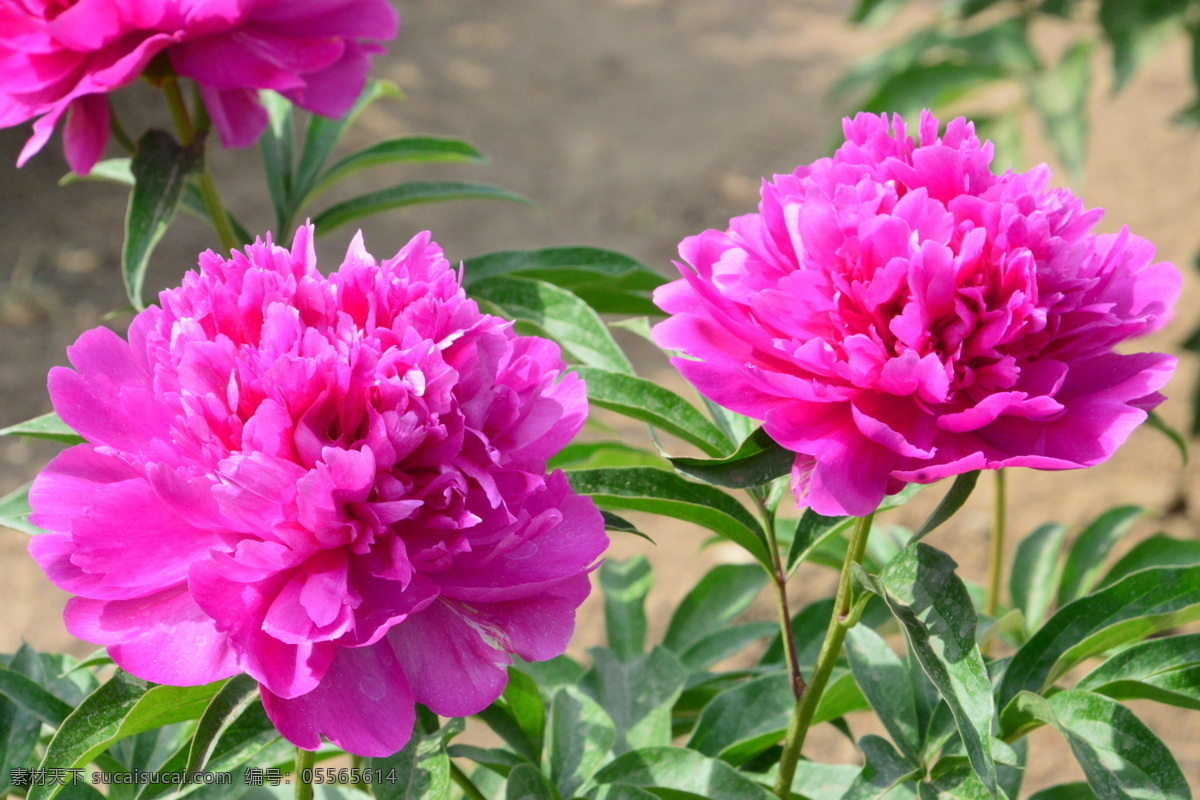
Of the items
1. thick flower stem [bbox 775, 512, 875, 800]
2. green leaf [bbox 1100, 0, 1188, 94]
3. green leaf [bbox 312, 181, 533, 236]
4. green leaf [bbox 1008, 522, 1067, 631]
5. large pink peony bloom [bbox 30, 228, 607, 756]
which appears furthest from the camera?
green leaf [bbox 1100, 0, 1188, 94]

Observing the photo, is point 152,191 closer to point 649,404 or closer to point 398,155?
point 398,155

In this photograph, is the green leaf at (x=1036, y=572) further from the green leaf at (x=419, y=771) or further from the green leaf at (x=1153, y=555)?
the green leaf at (x=419, y=771)

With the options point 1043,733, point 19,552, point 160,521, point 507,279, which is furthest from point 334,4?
point 19,552

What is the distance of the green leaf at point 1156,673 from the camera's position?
70 cm

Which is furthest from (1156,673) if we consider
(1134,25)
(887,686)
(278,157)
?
(1134,25)

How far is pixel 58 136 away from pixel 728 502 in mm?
3737

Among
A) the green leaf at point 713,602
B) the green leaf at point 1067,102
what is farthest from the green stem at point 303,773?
the green leaf at point 1067,102

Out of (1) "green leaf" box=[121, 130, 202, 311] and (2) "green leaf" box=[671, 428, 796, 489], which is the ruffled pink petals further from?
(1) "green leaf" box=[121, 130, 202, 311]

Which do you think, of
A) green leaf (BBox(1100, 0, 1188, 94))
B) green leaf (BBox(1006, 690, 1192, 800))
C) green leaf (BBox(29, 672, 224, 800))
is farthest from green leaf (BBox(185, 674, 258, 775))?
green leaf (BBox(1100, 0, 1188, 94))

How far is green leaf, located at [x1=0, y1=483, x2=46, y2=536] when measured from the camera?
0.71 m

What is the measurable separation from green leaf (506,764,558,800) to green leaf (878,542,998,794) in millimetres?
245

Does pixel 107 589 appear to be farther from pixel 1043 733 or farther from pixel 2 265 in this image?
pixel 2 265

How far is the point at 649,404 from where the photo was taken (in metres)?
0.72

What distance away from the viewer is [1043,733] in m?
2.04
